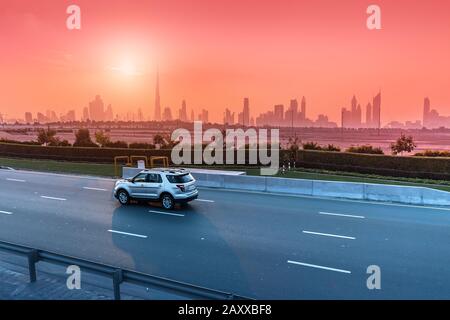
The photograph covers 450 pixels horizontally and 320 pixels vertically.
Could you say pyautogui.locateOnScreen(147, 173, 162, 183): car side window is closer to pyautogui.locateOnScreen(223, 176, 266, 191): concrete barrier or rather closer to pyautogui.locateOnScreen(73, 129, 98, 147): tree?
pyautogui.locateOnScreen(223, 176, 266, 191): concrete barrier

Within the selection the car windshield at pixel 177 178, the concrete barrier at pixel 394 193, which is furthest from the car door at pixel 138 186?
the concrete barrier at pixel 394 193

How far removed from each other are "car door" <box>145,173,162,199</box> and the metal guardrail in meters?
A: 7.89

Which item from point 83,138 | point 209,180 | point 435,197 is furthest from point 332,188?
→ point 83,138

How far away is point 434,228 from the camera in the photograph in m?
13.0

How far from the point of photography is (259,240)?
459 inches

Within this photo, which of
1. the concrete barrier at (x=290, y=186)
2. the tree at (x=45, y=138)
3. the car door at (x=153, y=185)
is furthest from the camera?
the tree at (x=45, y=138)

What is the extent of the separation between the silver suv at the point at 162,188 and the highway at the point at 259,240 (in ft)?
1.73

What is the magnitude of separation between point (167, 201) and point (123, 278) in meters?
8.95

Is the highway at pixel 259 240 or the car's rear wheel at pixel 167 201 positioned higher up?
the car's rear wheel at pixel 167 201

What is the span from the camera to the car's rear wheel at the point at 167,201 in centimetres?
1571

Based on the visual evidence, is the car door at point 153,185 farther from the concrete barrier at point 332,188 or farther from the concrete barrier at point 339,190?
the concrete barrier at point 339,190

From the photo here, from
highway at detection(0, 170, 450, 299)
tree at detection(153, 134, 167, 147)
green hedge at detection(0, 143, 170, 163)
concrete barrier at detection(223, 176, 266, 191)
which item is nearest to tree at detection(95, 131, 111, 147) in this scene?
tree at detection(153, 134, 167, 147)

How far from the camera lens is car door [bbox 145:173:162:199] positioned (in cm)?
1594

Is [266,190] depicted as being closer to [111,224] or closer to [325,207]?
[325,207]
